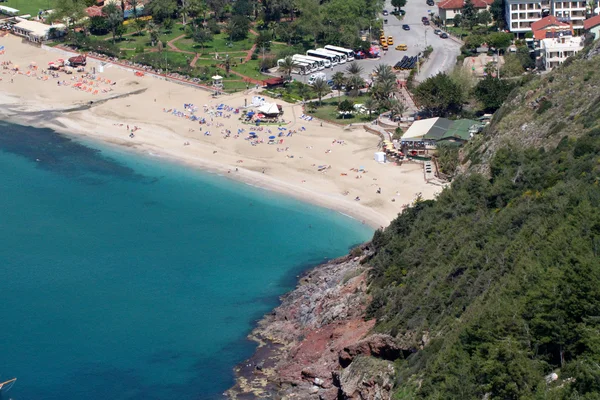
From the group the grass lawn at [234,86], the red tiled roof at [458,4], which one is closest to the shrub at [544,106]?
the grass lawn at [234,86]

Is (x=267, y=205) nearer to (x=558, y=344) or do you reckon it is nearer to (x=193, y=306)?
(x=193, y=306)

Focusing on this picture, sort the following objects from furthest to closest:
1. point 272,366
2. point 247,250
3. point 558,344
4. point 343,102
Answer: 1. point 343,102
2. point 247,250
3. point 272,366
4. point 558,344

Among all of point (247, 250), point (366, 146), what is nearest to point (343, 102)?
point (366, 146)

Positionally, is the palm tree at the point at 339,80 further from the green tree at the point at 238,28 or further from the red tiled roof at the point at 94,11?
the red tiled roof at the point at 94,11

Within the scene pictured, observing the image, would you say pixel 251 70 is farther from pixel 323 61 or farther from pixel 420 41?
pixel 420 41

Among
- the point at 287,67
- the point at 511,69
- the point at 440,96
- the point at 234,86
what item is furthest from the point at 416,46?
the point at 440,96
